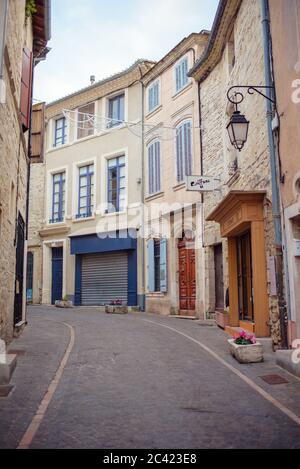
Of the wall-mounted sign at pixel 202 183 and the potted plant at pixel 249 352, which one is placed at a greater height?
the wall-mounted sign at pixel 202 183

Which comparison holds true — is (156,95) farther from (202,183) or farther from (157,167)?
(202,183)

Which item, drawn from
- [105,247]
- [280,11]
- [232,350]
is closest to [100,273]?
[105,247]

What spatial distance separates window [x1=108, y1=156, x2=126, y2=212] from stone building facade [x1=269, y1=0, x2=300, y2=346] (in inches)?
462

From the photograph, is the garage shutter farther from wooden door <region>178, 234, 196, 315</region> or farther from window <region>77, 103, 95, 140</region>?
window <region>77, 103, 95, 140</region>

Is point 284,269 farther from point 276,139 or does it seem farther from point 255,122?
point 255,122

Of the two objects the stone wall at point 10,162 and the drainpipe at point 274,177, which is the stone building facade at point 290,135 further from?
the stone wall at point 10,162

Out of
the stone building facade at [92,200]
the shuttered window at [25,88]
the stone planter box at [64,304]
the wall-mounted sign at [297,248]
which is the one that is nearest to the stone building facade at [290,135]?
the wall-mounted sign at [297,248]

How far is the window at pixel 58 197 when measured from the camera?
21.9 metres

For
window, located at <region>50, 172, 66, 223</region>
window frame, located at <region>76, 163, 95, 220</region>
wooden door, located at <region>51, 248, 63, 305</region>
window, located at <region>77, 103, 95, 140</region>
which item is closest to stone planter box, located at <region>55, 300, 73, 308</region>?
wooden door, located at <region>51, 248, 63, 305</region>

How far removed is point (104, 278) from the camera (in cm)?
1995

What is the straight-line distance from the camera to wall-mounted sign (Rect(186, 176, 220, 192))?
1298cm

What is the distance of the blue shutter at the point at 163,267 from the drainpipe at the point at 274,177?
8.74 meters

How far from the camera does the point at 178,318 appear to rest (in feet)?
50.8

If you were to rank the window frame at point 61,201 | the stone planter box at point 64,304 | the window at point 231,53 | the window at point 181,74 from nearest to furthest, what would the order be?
the window at point 231,53, the window at point 181,74, the stone planter box at point 64,304, the window frame at point 61,201
